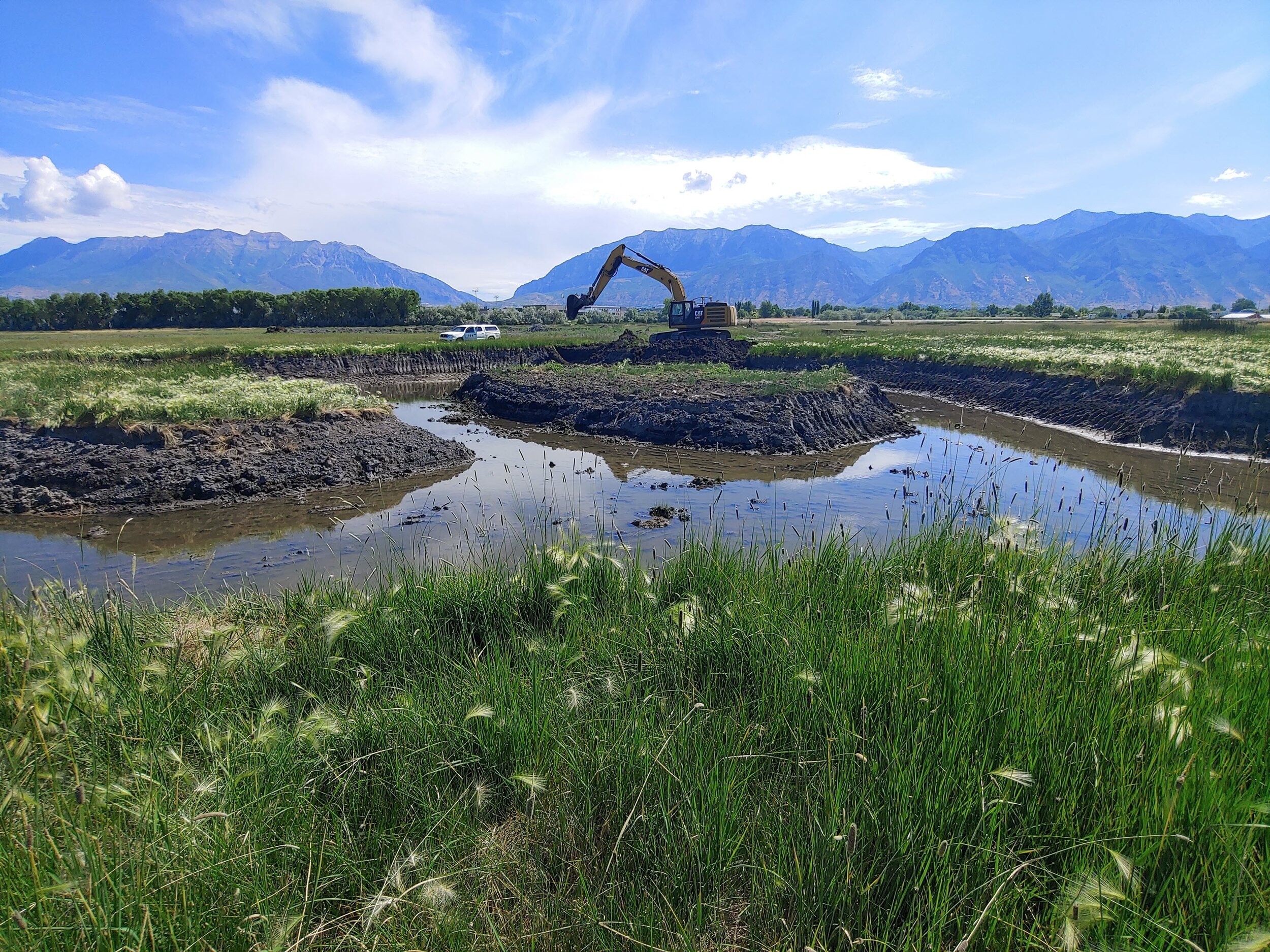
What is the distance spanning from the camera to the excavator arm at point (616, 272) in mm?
34156

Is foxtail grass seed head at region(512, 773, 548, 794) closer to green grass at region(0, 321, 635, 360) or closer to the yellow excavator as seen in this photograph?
the yellow excavator

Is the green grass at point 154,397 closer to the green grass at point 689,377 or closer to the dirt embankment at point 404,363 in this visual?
the green grass at point 689,377

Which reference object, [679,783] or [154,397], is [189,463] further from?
[679,783]

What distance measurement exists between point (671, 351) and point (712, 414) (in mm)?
16072

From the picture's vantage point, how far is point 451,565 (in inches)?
228

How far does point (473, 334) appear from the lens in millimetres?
49656

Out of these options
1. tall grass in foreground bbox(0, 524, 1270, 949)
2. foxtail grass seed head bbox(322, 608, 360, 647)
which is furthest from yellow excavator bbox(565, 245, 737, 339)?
tall grass in foreground bbox(0, 524, 1270, 949)

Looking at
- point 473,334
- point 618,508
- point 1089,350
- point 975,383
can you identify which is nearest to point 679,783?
point 618,508

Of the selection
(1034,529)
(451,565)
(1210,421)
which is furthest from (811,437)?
(451,565)

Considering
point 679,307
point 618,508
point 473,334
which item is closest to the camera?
point 618,508

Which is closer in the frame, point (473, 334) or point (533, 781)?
point (533, 781)

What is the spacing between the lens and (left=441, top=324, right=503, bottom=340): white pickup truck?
46.7 metres

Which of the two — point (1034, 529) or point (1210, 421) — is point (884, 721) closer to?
point (1034, 529)

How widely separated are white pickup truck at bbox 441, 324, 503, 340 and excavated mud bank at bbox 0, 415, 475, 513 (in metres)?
31.3
